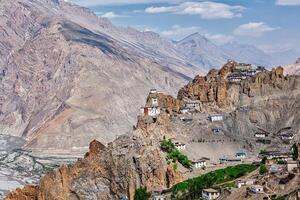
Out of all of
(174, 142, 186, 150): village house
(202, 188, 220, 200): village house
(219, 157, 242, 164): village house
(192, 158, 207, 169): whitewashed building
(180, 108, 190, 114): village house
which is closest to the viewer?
(202, 188, 220, 200): village house

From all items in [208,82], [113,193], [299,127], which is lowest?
[113,193]

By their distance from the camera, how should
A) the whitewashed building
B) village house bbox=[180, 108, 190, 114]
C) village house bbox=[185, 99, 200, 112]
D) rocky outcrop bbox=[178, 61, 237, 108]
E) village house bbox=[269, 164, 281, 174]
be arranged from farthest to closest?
rocky outcrop bbox=[178, 61, 237, 108] < village house bbox=[185, 99, 200, 112] < village house bbox=[180, 108, 190, 114] < the whitewashed building < village house bbox=[269, 164, 281, 174]

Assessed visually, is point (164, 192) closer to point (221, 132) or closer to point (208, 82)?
point (221, 132)

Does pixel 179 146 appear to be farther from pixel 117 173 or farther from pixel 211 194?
A: pixel 211 194

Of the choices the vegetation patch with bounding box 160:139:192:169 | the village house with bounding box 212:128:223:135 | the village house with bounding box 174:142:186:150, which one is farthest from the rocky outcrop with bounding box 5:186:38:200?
the village house with bounding box 212:128:223:135

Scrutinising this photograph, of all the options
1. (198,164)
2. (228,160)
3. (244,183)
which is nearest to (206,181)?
(244,183)

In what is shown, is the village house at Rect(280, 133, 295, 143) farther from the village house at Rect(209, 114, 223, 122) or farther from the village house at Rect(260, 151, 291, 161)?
the village house at Rect(209, 114, 223, 122)

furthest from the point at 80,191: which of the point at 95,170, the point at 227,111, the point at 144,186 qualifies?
the point at 227,111

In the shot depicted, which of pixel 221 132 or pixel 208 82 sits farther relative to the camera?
pixel 208 82
